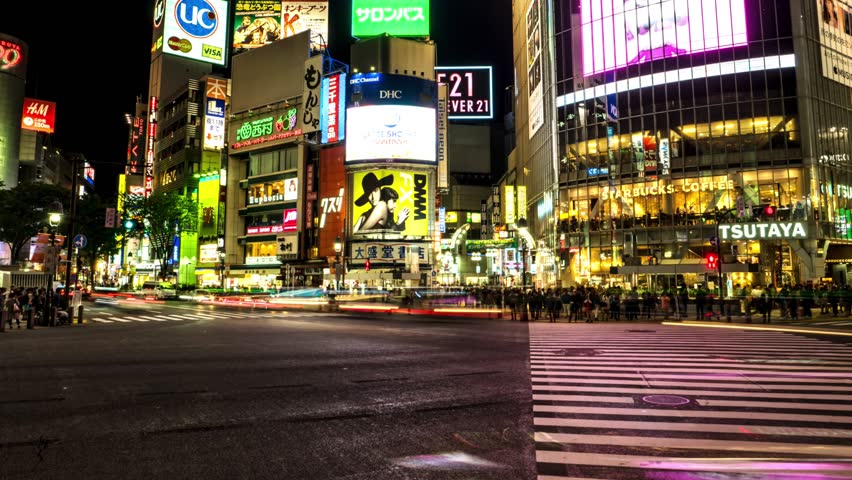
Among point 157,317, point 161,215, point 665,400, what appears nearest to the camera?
point 665,400

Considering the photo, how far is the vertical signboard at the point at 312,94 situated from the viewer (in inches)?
2498

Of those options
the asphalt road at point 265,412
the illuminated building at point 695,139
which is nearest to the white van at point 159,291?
the asphalt road at point 265,412

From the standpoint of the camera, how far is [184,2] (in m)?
91.9

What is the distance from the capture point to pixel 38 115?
3236 inches

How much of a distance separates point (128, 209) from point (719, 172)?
69.7m

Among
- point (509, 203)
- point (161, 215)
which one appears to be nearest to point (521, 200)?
point (509, 203)

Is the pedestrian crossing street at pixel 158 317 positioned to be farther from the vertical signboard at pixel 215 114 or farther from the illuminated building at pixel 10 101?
the illuminated building at pixel 10 101

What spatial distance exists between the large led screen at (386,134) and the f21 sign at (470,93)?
44571 millimetres

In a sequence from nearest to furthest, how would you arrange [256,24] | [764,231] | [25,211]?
[764,231] < [25,211] < [256,24]

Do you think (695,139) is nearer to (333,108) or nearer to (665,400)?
(333,108)

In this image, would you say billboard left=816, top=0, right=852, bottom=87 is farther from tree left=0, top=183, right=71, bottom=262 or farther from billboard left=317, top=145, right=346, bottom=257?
tree left=0, top=183, right=71, bottom=262

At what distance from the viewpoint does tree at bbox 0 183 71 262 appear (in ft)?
142

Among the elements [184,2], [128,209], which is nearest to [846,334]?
[128,209]

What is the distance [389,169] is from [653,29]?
30.6 m
